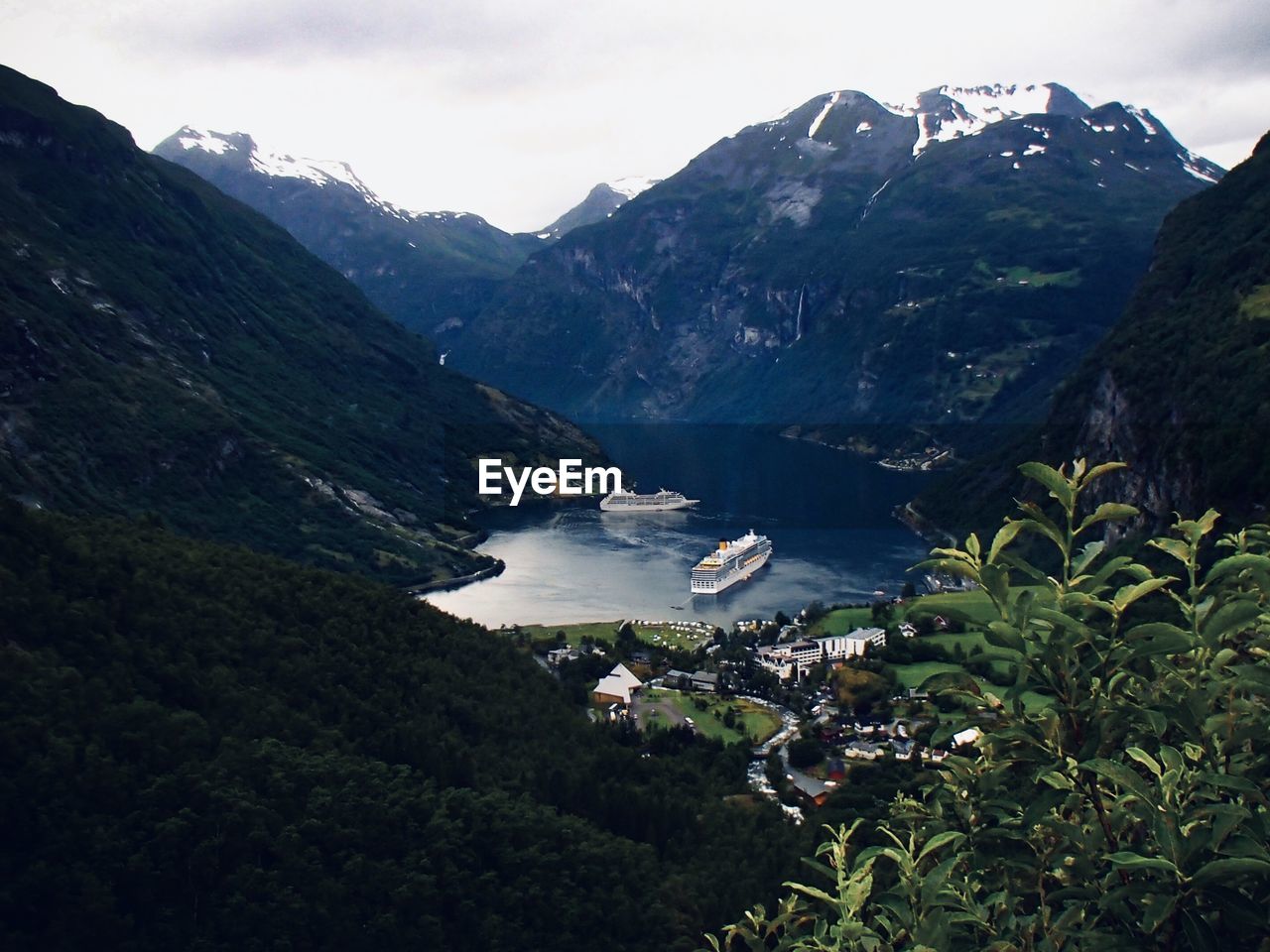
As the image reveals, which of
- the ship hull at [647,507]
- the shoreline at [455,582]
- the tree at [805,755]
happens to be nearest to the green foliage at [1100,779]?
the tree at [805,755]

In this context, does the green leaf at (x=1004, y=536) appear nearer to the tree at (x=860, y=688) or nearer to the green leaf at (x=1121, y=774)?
the green leaf at (x=1121, y=774)

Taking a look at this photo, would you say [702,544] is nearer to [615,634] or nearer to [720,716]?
[615,634]

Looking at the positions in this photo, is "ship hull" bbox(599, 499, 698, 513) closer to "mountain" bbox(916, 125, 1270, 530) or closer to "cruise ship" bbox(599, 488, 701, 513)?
"cruise ship" bbox(599, 488, 701, 513)

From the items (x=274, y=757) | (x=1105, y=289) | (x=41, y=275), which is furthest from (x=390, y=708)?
(x=1105, y=289)

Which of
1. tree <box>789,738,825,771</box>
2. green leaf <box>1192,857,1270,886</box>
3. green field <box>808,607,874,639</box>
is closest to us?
green leaf <box>1192,857,1270,886</box>

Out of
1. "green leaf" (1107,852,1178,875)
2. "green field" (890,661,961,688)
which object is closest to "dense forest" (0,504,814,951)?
"green field" (890,661,961,688)

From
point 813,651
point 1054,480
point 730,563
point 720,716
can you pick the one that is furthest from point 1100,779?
point 730,563
